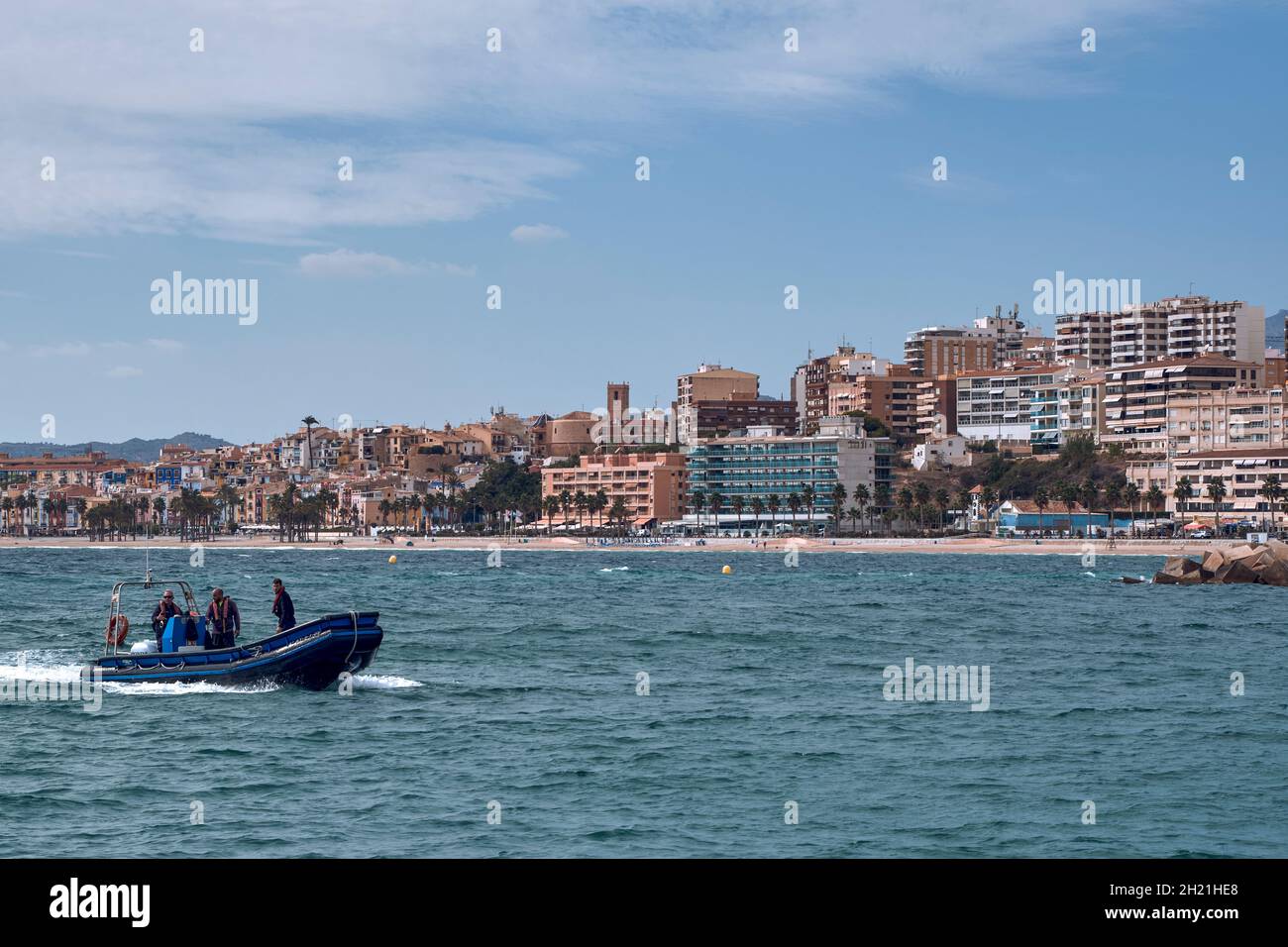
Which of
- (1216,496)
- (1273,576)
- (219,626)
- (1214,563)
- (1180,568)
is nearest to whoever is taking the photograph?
(219,626)

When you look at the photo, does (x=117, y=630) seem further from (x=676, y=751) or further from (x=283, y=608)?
(x=676, y=751)

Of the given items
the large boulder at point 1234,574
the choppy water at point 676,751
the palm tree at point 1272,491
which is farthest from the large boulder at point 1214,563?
the palm tree at point 1272,491

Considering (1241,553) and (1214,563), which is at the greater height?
(1241,553)

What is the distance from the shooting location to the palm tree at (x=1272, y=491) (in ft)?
611

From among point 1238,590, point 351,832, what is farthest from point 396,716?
point 1238,590

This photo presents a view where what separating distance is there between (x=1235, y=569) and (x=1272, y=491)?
9082 cm

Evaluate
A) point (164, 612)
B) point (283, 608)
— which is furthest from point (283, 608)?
point (164, 612)

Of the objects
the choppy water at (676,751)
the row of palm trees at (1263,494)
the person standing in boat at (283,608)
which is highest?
the row of palm trees at (1263,494)

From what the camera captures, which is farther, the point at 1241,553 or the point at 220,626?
the point at 1241,553

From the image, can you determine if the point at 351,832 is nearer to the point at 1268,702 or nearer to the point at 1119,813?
the point at 1119,813

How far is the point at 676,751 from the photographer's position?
1115 inches

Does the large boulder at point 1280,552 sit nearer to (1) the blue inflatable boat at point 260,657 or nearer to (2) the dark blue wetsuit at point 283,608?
(1) the blue inflatable boat at point 260,657

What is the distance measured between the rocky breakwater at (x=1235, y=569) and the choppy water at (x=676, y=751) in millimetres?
45810
